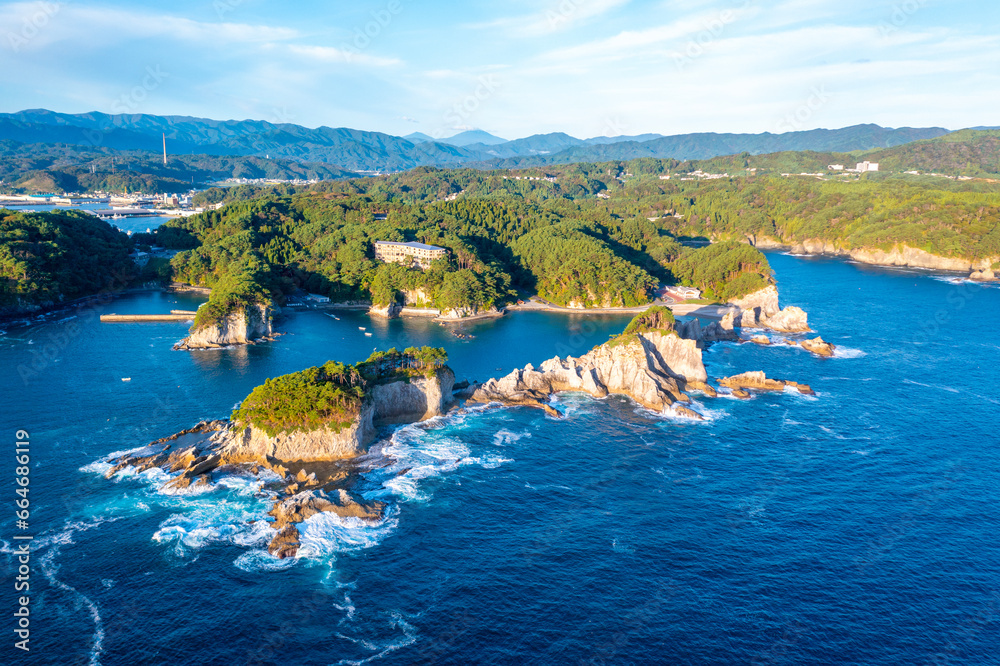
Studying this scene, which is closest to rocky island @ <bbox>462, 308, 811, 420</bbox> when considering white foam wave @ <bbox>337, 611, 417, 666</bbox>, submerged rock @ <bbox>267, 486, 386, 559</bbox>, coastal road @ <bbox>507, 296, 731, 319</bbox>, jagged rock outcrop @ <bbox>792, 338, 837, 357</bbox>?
jagged rock outcrop @ <bbox>792, 338, 837, 357</bbox>

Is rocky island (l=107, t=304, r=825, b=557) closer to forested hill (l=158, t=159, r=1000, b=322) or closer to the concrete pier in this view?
forested hill (l=158, t=159, r=1000, b=322)

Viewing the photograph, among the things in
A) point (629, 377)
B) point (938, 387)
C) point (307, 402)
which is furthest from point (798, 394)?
point (307, 402)

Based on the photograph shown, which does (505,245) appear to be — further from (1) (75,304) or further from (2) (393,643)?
(2) (393,643)

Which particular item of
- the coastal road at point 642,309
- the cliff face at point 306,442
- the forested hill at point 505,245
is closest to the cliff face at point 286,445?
the cliff face at point 306,442

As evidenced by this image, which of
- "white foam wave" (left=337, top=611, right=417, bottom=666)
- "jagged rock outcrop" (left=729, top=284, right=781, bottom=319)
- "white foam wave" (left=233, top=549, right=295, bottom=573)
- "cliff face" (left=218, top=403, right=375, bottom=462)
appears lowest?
"white foam wave" (left=337, top=611, right=417, bottom=666)

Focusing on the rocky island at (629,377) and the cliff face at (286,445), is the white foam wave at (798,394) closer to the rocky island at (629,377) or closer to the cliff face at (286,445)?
the rocky island at (629,377)

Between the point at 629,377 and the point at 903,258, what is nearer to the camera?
the point at 629,377
